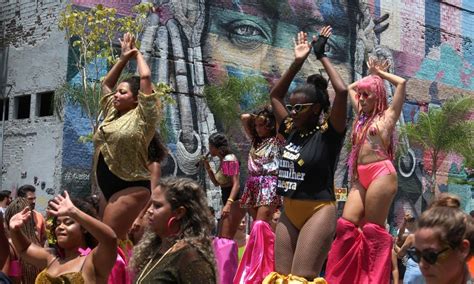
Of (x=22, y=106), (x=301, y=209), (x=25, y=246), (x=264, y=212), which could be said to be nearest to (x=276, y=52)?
(x=22, y=106)

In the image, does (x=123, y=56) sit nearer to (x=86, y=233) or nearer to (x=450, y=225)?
(x=86, y=233)

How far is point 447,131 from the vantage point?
34562 mm

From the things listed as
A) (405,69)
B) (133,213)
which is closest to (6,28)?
(405,69)

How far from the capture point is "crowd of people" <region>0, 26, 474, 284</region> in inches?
151

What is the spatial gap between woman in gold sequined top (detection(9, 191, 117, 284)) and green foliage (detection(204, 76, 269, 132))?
81.6ft

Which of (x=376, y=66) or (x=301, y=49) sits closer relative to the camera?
(x=301, y=49)

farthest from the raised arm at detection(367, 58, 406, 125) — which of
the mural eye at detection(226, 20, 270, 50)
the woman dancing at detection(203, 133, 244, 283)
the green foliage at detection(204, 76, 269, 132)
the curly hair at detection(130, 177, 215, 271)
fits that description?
the mural eye at detection(226, 20, 270, 50)

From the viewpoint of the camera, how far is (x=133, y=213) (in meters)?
5.49

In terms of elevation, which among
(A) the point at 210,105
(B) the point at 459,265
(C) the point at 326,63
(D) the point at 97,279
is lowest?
(D) the point at 97,279

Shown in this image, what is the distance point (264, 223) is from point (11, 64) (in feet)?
76.0

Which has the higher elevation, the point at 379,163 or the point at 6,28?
the point at 6,28

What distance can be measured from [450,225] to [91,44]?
2174cm

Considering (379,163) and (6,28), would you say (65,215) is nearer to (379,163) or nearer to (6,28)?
(379,163)

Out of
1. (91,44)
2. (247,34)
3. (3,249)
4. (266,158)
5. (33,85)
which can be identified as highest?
(247,34)
